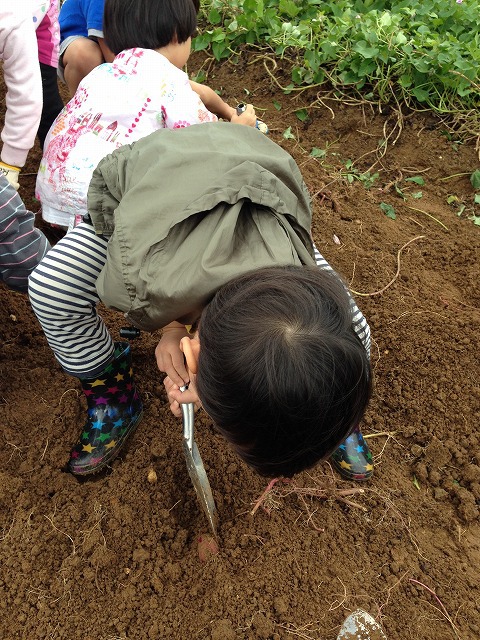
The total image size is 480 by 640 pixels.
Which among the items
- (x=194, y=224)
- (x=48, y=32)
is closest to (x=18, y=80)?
(x=48, y=32)

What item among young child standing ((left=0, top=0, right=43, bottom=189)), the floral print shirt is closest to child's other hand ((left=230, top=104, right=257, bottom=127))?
the floral print shirt

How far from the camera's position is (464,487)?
73.2 inches

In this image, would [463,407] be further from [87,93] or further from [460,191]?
[87,93]

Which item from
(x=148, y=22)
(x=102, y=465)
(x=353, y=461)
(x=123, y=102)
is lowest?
(x=102, y=465)

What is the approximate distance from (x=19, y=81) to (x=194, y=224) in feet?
3.34

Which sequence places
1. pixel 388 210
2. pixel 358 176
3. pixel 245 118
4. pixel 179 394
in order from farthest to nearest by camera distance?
pixel 358 176 → pixel 388 210 → pixel 245 118 → pixel 179 394

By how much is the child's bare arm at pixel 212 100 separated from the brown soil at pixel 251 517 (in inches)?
36.8

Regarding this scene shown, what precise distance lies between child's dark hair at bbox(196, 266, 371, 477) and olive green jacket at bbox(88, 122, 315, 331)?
0.32 feet

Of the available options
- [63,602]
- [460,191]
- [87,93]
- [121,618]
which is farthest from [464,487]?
[87,93]

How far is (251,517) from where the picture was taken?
1710 mm

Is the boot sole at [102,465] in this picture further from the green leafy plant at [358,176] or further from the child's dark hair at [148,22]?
the green leafy plant at [358,176]

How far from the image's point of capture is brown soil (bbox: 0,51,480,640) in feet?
5.10

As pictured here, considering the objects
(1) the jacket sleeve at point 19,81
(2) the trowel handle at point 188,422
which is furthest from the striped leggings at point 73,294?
(1) the jacket sleeve at point 19,81

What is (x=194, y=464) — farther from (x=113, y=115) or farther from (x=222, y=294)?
(x=113, y=115)
